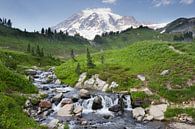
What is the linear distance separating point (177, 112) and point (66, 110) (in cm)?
2076

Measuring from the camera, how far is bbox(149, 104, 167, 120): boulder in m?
52.2

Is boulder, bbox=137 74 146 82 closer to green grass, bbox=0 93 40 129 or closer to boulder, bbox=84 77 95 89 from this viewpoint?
boulder, bbox=84 77 95 89

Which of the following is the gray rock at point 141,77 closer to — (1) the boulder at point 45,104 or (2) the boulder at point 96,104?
(2) the boulder at point 96,104

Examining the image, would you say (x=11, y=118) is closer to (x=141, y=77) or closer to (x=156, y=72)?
(x=141, y=77)

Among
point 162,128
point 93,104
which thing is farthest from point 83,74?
point 162,128

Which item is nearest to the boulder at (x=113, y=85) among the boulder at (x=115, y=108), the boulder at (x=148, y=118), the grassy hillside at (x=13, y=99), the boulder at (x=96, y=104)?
the boulder at (x=96, y=104)

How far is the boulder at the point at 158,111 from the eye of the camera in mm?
52178

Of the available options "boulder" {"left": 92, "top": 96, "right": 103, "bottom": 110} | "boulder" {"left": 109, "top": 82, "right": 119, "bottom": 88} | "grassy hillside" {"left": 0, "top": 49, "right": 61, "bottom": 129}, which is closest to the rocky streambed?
"boulder" {"left": 92, "top": 96, "right": 103, "bottom": 110}

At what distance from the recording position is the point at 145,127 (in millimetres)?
46906

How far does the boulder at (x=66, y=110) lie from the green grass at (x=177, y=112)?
58.3 ft

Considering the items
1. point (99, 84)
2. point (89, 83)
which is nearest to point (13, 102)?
point (99, 84)

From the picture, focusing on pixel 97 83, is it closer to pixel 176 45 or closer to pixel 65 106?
pixel 65 106

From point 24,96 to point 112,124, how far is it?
A: 16.5 metres

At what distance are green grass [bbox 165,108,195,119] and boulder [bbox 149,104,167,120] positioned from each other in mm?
951
